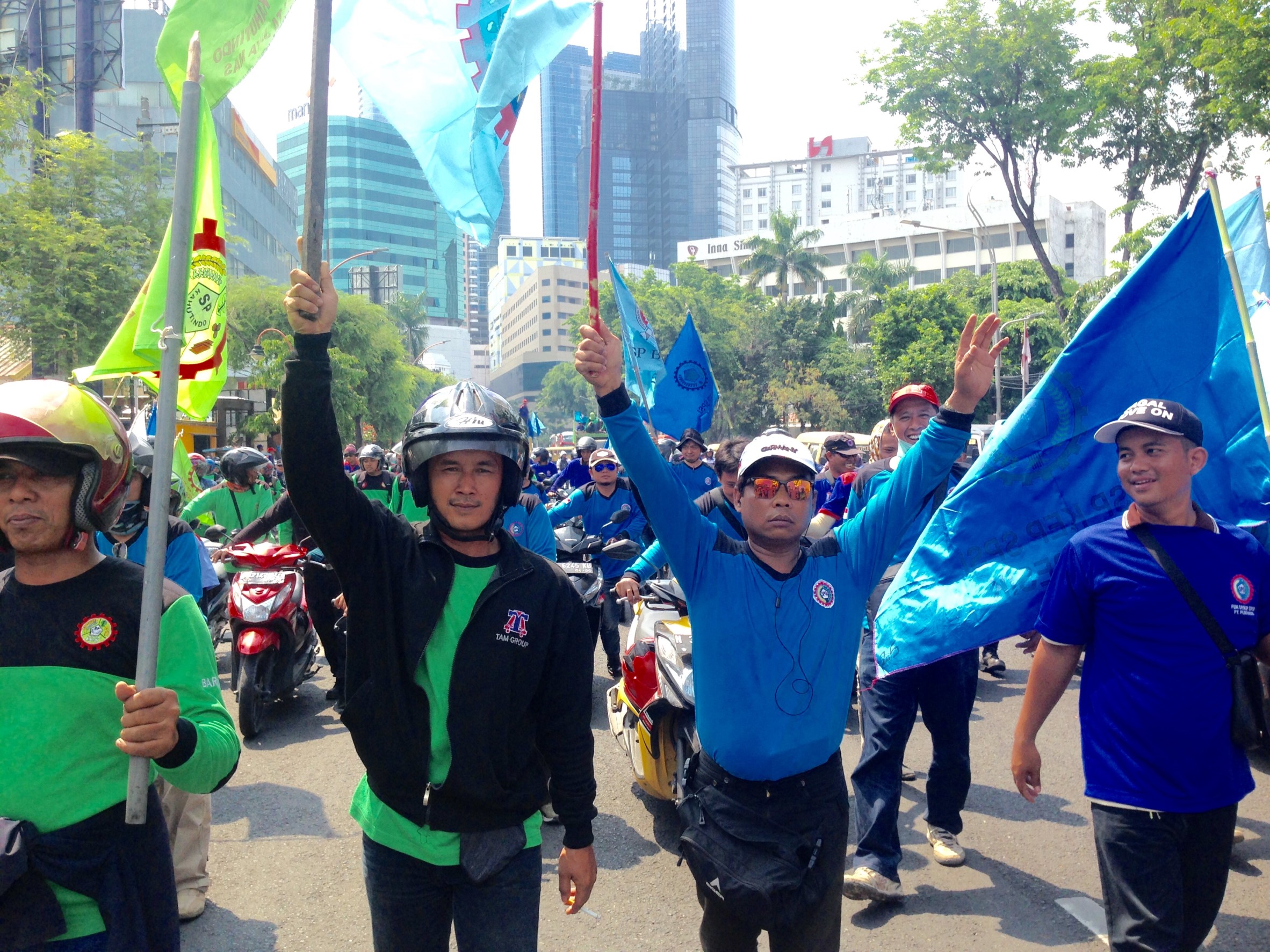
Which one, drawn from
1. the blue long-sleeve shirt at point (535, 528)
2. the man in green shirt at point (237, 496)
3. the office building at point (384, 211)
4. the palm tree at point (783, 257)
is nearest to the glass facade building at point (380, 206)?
the office building at point (384, 211)

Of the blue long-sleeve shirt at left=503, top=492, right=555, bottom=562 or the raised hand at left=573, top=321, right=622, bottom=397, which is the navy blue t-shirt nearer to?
the raised hand at left=573, top=321, right=622, bottom=397

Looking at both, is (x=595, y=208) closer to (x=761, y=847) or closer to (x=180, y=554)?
(x=761, y=847)

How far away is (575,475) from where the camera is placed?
41.1ft

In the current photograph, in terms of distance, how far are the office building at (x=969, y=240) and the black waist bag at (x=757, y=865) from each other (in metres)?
76.5

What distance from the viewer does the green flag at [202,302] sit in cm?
276

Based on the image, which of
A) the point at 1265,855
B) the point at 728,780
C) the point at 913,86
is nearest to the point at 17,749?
the point at 728,780

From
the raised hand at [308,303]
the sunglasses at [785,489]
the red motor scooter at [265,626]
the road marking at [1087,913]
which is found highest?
the raised hand at [308,303]

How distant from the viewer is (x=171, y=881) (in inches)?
88.4

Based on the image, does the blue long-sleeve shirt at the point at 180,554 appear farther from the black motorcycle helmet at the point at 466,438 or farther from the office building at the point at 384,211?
the office building at the point at 384,211

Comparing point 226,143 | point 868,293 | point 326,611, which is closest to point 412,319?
point 226,143

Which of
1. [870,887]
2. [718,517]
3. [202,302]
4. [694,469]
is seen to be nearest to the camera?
[202,302]

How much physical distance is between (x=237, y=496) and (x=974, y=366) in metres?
7.21

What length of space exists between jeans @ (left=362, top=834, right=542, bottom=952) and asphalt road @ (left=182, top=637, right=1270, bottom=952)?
173 centimetres

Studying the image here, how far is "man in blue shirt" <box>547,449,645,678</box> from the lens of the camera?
7.87 m
